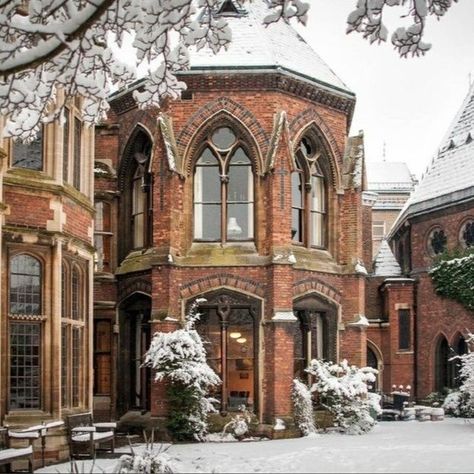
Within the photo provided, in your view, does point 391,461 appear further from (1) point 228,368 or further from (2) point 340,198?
(2) point 340,198

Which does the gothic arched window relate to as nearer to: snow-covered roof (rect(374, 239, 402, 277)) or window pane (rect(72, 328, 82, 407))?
window pane (rect(72, 328, 82, 407))

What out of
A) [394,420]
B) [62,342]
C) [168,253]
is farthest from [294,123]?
[394,420]

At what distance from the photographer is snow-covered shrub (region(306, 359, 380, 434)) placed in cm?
2178

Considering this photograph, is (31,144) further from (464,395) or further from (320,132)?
(464,395)

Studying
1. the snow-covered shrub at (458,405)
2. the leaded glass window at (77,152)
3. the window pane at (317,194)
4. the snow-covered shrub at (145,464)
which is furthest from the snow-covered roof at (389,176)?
the snow-covered shrub at (145,464)

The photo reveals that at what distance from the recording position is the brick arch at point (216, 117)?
2225 centimetres

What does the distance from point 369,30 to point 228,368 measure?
1383 cm

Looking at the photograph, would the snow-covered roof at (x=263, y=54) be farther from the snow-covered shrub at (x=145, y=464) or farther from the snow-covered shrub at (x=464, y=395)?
the snow-covered shrub at (x=145, y=464)

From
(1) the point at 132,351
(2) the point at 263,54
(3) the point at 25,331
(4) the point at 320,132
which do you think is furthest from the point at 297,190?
(3) the point at 25,331

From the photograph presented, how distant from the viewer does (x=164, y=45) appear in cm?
937

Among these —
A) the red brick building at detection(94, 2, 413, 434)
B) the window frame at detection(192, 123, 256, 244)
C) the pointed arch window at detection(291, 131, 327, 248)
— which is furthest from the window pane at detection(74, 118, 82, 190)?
the pointed arch window at detection(291, 131, 327, 248)

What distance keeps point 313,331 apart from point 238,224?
3066 millimetres

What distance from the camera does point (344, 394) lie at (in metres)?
21.9

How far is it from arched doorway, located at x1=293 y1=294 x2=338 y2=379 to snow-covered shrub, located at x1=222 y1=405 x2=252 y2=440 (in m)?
1.81
